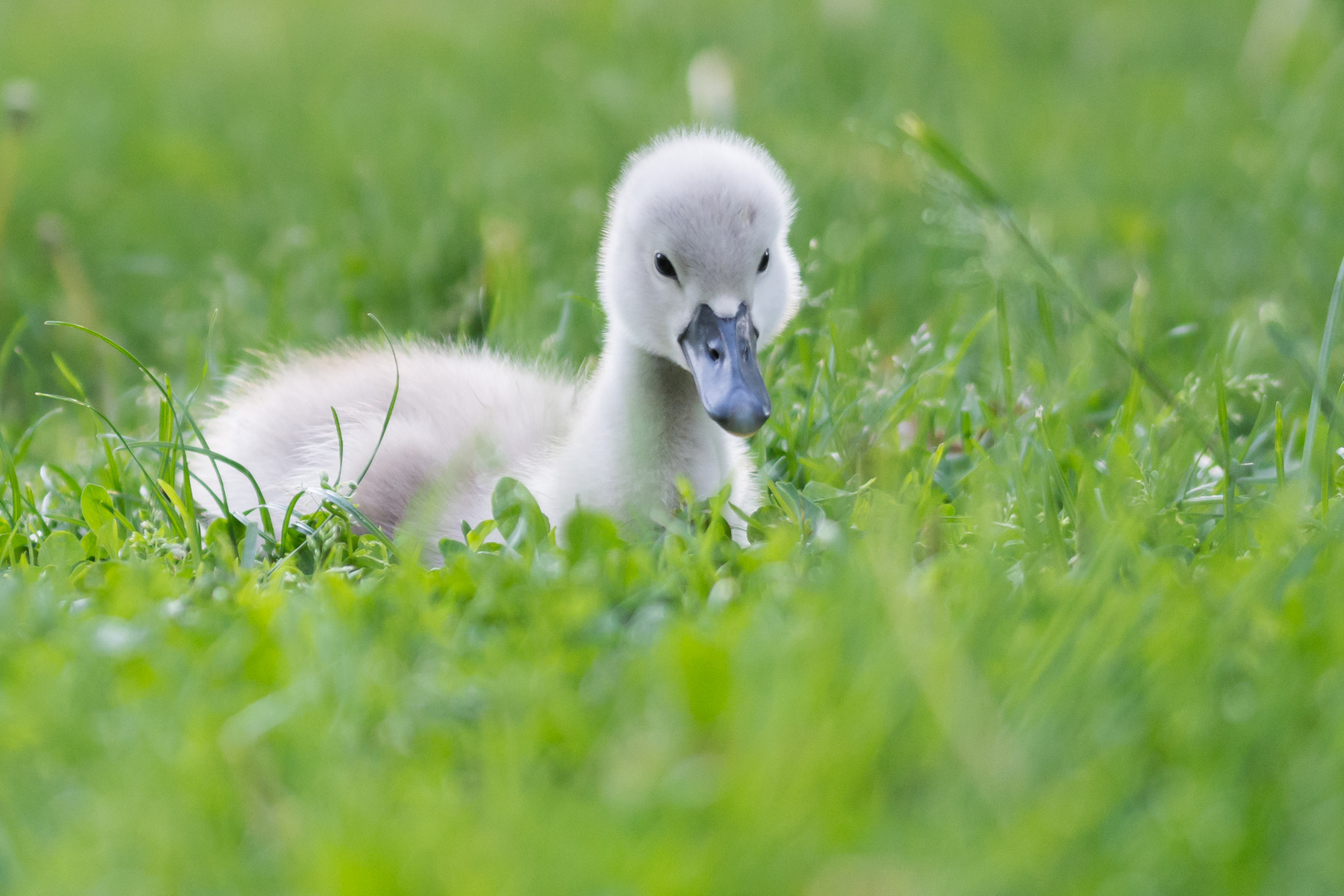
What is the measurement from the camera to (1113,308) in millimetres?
4477

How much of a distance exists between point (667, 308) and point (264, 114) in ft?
15.5

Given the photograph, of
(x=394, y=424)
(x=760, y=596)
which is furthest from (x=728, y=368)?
(x=394, y=424)

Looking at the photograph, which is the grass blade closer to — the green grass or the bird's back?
the green grass

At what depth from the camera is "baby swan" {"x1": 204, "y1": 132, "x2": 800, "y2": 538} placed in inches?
101

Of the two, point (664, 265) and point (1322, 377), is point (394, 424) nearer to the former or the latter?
point (664, 265)

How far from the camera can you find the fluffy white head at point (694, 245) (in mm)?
2576

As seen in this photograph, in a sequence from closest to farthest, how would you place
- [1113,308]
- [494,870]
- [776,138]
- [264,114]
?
[494,870] → [1113,308] → [776,138] → [264,114]

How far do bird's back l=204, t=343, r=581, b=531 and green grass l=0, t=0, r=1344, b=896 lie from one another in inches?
7.4

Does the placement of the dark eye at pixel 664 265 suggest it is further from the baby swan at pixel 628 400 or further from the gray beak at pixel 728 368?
the gray beak at pixel 728 368

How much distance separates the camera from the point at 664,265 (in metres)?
2.65

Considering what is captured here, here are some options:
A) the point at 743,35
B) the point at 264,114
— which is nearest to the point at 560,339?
the point at 264,114

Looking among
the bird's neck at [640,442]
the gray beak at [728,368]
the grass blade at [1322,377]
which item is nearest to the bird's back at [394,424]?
the bird's neck at [640,442]

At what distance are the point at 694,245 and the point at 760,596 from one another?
2.83 feet

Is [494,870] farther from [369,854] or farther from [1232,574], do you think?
[1232,574]
